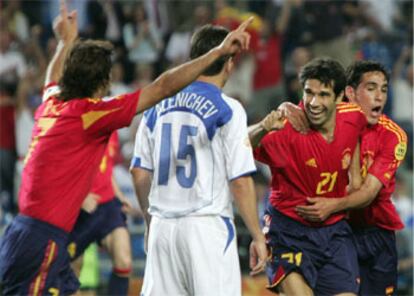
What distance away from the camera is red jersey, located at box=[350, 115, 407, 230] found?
7.61 m

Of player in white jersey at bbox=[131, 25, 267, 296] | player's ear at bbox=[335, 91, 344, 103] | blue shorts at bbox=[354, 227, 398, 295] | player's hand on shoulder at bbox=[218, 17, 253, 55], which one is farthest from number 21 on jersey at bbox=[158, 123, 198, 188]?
blue shorts at bbox=[354, 227, 398, 295]

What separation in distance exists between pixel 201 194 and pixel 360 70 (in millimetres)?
1940

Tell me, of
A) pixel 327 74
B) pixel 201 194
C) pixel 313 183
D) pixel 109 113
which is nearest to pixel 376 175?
pixel 313 183

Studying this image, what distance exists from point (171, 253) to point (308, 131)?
1.45 meters

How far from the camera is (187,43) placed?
49.9 feet

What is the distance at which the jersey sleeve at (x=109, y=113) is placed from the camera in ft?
20.9

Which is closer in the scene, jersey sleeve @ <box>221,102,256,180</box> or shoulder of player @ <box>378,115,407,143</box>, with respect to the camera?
jersey sleeve @ <box>221,102,256,180</box>

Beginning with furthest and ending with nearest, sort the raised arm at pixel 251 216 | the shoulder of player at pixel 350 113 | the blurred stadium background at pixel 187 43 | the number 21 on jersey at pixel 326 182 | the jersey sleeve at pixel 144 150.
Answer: the blurred stadium background at pixel 187 43
the shoulder of player at pixel 350 113
the number 21 on jersey at pixel 326 182
the jersey sleeve at pixel 144 150
the raised arm at pixel 251 216

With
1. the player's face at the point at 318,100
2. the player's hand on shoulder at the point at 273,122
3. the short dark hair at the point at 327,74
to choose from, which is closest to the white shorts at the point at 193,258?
the player's hand on shoulder at the point at 273,122

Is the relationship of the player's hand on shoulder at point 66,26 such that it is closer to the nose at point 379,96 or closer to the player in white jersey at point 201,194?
the player in white jersey at point 201,194

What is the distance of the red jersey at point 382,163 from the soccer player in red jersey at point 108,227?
2679 millimetres

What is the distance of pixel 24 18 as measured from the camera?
15602mm

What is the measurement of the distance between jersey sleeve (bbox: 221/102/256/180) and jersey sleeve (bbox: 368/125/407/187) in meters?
1.33

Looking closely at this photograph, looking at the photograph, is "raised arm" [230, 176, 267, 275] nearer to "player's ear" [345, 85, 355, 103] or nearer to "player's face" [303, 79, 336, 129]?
"player's face" [303, 79, 336, 129]
